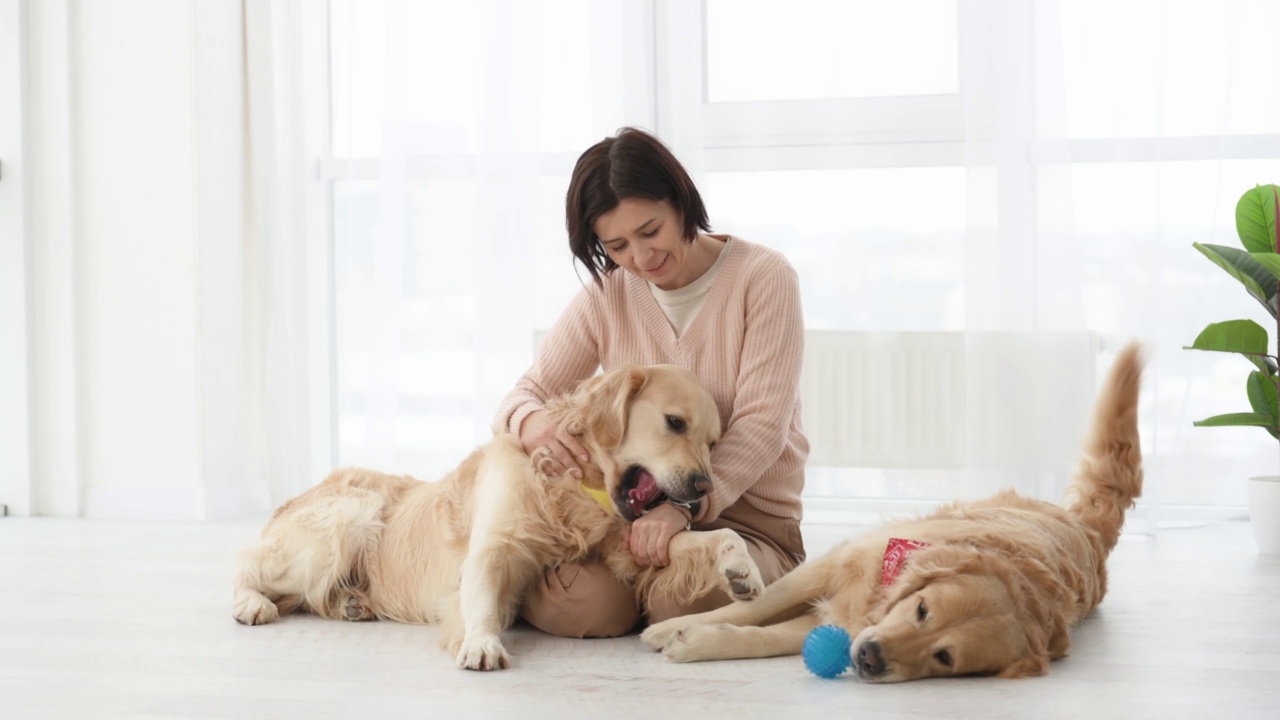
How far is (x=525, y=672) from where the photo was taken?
6.64 ft

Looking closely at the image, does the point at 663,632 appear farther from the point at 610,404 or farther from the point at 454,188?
the point at 454,188

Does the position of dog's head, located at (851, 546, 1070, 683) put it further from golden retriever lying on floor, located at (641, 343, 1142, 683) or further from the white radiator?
the white radiator

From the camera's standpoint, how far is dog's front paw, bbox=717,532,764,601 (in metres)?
2.04

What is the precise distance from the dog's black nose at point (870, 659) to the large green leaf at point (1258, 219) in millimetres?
2218

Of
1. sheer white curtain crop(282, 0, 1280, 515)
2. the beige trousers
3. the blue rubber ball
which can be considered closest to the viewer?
the blue rubber ball

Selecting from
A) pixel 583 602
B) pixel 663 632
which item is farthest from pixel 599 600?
pixel 663 632

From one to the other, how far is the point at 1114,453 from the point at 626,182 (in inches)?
48.2

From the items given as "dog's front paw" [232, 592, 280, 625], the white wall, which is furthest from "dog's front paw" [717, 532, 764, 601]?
the white wall

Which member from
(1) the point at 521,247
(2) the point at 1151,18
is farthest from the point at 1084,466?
(1) the point at 521,247

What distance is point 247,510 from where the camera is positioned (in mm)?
4387

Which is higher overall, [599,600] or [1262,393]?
[1262,393]

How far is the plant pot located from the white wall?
11.1ft

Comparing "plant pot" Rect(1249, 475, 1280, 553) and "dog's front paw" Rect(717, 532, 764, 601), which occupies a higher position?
"dog's front paw" Rect(717, 532, 764, 601)

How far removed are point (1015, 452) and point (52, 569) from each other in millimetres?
2871
